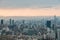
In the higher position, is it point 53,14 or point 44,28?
point 53,14

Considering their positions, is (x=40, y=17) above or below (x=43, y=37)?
above

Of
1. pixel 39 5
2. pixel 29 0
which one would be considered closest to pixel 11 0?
pixel 29 0

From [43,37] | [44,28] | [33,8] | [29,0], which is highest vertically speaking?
[29,0]

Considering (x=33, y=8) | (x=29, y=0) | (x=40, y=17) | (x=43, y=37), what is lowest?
(x=43, y=37)

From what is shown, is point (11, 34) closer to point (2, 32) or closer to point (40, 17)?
point (2, 32)

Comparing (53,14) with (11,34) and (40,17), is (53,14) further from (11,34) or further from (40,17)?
(11,34)

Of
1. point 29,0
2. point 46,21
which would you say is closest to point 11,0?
point 29,0
